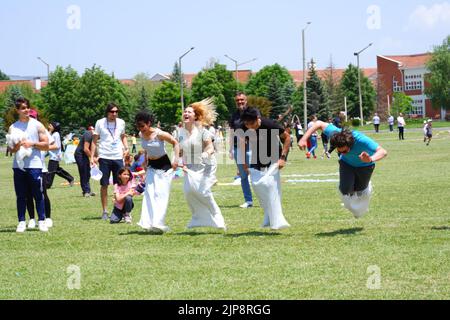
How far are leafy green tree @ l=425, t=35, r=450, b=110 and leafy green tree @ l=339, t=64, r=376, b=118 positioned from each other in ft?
41.2

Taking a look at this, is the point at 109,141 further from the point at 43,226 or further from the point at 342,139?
the point at 342,139

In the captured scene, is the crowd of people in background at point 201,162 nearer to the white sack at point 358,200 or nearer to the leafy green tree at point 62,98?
the white sack at point 358,200

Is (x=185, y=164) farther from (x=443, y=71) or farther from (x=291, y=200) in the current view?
(x=443, y=71)

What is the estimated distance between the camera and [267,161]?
12.4 m

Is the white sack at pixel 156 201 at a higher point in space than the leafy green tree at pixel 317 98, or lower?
lower

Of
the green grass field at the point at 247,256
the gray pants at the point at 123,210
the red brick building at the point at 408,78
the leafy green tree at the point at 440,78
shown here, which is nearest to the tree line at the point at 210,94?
the leafy green tree at the point at 440,78

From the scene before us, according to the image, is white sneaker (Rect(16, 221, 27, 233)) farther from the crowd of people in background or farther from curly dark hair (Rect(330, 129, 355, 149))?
curly dark hair (Rect(330, 129, 355, 149))

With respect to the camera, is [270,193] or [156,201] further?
[156,201]

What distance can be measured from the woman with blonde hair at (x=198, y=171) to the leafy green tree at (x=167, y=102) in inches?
4290

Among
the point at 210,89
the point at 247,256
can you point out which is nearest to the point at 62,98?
the point at 210,89

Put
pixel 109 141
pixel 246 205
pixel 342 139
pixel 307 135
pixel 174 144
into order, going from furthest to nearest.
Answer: pixel 246 205, pixel 109 141, pixel 174 144, pixel 307 135, pixel 342 139

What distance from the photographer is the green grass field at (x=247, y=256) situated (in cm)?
800

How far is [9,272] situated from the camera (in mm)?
9438

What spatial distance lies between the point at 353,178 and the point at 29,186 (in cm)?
519
